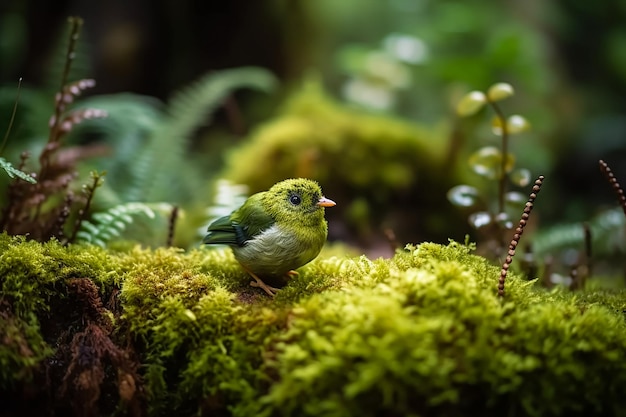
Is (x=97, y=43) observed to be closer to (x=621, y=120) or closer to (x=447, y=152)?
(x=447, y=152)

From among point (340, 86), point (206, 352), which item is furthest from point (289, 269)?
point (340, 86)

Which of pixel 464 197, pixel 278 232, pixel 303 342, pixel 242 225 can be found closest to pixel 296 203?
pixel 278 232

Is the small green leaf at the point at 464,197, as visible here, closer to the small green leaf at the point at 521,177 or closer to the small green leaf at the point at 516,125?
the small green leaf at the point at 521,177

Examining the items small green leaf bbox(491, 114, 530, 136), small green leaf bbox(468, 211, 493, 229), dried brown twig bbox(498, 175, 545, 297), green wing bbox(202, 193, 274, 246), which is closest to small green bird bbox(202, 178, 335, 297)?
green wing bbox(202, 193, 274, 246)

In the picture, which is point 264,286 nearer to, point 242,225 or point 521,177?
point 242,225

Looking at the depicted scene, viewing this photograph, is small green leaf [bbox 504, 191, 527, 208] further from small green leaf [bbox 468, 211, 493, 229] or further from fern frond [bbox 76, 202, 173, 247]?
fern frond [bbox 76, 202, 173, 247]
